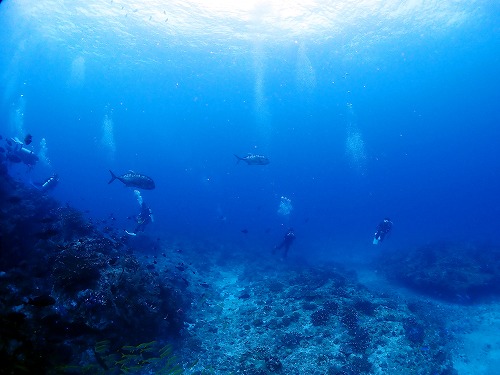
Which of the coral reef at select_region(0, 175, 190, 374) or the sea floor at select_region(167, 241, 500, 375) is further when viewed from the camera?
the sea floor at select_region(167, 241, 500, 375)

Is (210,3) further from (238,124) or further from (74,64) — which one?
Answer: (238,124)

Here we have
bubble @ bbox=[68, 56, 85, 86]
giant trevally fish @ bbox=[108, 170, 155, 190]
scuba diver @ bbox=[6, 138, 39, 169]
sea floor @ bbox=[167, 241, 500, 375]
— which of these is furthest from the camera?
bubble @ bbox=[68, 56, 85, 86]

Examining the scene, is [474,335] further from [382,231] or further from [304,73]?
[304,73]

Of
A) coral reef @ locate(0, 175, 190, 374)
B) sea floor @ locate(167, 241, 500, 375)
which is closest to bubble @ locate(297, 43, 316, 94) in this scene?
sea floor @ locate(167, 241, 500, 375)

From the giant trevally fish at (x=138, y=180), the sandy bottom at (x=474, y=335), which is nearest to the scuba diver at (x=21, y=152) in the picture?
the giant trevally fish at (x=138, y=180)

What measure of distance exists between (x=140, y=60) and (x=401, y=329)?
54198mm

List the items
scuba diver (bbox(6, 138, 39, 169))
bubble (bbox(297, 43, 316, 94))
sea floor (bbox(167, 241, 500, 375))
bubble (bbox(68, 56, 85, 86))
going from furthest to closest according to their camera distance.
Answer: bubble (bbox(68, 56, 85, 86)) → bubble (bbox(297, 43, 316, 94)) → scuba diver (bbox(6, 138, 39, 169)) → sea floor (bbox(167, 241, 500, 375))

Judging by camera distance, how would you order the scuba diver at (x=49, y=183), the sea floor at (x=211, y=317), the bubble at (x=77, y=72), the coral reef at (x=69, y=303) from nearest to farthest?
the coral reef at (x=69, y=303), the sea floor at (x=211, y=317), the scuba diver at (x=49, y=183), the bubble at (x=77, y=72)

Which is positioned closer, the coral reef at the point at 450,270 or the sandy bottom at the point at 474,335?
the sandy bottom at the point at 474,335

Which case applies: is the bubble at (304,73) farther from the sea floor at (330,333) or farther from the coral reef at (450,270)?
the sea floor at (330,333)

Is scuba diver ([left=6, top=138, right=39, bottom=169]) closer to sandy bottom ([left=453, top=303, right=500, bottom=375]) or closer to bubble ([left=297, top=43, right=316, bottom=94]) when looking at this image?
sandy bottom ([left=453, top=303, right=500, bottom=375])

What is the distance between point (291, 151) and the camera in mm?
174125

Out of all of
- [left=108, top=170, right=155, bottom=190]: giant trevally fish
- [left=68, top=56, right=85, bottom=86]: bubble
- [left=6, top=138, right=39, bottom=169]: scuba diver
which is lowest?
[left=108, top=170, right=155, bottom=190]: giant trevally fish

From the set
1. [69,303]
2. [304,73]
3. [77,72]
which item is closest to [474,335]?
[69,303]
